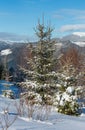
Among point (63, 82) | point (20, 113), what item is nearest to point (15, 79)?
point (63, 82)

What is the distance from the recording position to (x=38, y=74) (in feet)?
64.4

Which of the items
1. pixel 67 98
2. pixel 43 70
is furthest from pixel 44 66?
pixel 67 98

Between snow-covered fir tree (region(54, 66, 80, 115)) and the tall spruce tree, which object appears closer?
snow-covered fir tree (region(54, 66, 80, 115))

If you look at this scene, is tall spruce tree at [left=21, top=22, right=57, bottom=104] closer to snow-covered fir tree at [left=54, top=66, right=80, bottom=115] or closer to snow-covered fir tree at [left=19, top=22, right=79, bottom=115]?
snow-covered fir tree at [left=19, top=22, right=79, bottom=115]

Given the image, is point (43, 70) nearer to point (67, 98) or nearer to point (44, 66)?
point (44, 66)

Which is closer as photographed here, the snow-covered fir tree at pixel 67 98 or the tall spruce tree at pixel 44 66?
the snow-covered fir tree at pixel 67 98

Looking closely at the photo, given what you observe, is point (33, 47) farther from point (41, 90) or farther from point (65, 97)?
point (65, 97)

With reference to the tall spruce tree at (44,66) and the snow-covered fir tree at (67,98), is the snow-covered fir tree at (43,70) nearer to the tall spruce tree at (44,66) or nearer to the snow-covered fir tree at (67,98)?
the tall spruce tree at (44,66)

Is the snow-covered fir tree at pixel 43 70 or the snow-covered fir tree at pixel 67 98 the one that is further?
the snow-covered fir tree at pixel 43 70

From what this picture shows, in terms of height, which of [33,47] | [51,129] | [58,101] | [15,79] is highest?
[33,47]

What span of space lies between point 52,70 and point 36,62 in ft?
3.92

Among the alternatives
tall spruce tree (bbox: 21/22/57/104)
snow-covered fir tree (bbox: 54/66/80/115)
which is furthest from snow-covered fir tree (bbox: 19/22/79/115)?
snow-covered fir tree (bbox: 54/66/80/115)

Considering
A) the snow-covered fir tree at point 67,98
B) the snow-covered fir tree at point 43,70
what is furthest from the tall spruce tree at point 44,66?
the snow-covered fir tree at point 67,98

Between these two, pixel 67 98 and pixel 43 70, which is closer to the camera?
pixel 67 98
